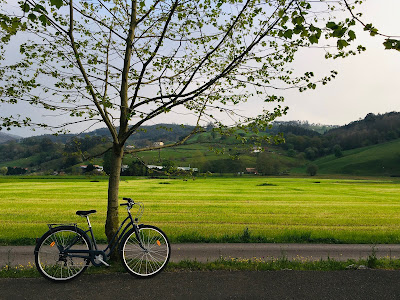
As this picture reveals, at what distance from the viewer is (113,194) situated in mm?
6641

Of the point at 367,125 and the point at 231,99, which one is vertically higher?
the point at 367,125

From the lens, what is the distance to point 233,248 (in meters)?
9.53

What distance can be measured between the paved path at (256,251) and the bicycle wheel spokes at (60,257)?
8.76ft

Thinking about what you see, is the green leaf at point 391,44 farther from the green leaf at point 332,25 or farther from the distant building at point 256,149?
the distant building at point 256,149

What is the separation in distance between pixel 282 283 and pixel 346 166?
142932 mm

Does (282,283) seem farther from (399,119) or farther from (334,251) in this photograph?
(399,119)

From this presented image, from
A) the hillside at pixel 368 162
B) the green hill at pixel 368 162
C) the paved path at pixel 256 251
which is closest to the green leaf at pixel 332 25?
the paved path at pixel 256 251

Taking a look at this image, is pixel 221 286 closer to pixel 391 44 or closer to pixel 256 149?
pixel 256 149

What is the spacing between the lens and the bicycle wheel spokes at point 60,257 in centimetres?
526

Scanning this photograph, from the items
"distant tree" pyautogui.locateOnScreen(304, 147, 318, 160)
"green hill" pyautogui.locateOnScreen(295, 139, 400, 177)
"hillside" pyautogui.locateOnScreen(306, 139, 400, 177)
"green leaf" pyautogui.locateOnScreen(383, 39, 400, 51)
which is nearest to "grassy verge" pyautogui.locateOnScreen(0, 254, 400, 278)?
"green leaf" pyautogui.locateOnScreen(383, 39, 400, 51)

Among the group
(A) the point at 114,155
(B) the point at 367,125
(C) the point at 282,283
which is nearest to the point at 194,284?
(C) the point at 282,283

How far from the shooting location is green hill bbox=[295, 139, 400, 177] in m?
128

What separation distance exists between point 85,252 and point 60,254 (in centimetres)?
41

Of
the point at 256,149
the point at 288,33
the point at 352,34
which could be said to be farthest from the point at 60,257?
the point at 352,34
